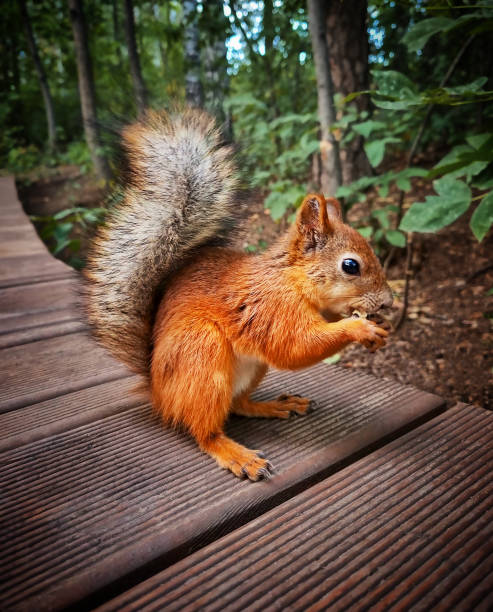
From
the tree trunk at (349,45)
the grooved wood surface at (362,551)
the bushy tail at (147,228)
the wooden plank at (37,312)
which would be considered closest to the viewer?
the grooved wood surface at (362,551)

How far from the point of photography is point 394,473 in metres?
0.87

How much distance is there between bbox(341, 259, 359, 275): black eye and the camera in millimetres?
1211

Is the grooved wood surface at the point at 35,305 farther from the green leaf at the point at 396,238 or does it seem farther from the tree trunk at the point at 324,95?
the green leaf at the point at 396,238

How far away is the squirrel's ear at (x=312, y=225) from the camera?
4.14 ft

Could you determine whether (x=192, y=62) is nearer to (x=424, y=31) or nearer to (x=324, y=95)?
(x=324, y=95)

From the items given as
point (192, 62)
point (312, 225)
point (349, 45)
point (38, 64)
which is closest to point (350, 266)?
point (312, 225)

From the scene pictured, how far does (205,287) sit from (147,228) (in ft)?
0.73

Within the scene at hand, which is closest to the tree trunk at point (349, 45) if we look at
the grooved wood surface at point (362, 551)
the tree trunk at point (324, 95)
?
the tree trunk at point (324, 95)

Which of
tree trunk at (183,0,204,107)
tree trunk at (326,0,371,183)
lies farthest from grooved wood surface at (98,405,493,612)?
tree trunk at (183,0,204,107)

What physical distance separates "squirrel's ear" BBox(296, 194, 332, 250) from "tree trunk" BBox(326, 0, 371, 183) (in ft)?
7.94

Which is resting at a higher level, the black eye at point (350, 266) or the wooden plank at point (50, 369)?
the black eye at point (350, 266)

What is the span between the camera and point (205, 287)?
47.3 inches

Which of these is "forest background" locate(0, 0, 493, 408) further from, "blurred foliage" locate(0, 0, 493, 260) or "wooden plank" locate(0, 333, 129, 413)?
"wooden plank" locate(0, 333, 129, 413)

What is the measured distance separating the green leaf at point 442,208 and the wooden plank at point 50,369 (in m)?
1.06
